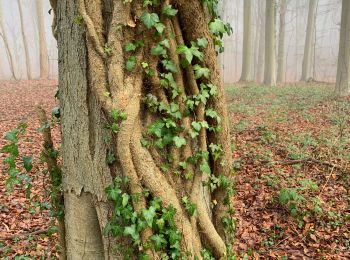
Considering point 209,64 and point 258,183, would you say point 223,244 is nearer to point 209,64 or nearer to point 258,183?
point 209,64

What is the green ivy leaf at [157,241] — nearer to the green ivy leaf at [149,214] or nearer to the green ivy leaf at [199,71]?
the green ivy leaf at [149,214]

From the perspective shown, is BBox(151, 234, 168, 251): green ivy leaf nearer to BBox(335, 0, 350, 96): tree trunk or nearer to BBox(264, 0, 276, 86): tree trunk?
BBox(335, 0, 350, 96): tree trunk

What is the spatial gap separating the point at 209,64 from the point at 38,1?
24.5 m

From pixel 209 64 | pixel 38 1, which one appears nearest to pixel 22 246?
pixel 209 64

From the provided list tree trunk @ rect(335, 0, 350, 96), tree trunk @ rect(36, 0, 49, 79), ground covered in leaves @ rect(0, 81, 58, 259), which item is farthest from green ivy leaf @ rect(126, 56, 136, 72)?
tree trunk @ rect(36, 0, 49, 79)

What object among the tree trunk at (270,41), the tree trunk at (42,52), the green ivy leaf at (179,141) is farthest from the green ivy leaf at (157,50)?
the tree trunk at (42,52)

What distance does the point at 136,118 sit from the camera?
6.40ft

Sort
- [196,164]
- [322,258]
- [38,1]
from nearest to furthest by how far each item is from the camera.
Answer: [196,164] < [322,258] < [38,1]

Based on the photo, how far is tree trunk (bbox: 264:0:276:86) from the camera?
16.5 metres

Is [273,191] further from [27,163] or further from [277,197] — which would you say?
[27,163]

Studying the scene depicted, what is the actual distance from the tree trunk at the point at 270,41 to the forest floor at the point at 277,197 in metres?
9.42

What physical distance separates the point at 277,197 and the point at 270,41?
46.7 ft

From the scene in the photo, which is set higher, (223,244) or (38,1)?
(38,1)

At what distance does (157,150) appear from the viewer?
2.04 metres
